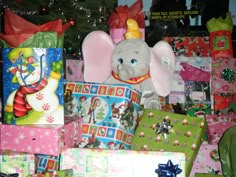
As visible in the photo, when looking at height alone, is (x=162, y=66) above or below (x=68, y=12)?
below

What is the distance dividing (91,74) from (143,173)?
0.66m

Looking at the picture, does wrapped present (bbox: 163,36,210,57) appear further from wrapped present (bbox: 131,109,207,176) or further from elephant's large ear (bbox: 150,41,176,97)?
wrapped present (bbox: 131,109,207,176)

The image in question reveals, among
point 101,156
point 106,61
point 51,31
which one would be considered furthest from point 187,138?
point 51,31

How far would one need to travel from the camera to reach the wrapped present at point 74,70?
1783 mm

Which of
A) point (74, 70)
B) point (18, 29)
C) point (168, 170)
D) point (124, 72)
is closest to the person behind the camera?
point (168, 170)

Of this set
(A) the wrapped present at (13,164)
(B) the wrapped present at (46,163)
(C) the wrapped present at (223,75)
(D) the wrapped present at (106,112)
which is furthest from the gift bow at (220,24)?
(A) the wrapped present at (13,164)

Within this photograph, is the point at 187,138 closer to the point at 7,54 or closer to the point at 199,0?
the point at 7,54

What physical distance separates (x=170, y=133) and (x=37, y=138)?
55cm

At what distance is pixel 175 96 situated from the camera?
1966 millimetres

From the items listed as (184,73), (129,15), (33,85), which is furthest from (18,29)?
(184,73)

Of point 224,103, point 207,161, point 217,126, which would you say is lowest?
point 207,161

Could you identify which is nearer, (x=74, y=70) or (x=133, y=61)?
(x=133, y=61)

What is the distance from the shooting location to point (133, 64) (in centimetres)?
148

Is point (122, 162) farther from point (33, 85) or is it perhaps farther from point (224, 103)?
point (224, 103)
